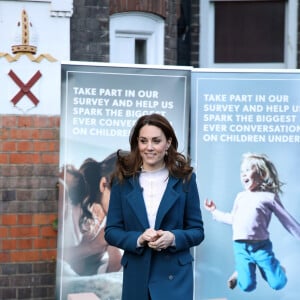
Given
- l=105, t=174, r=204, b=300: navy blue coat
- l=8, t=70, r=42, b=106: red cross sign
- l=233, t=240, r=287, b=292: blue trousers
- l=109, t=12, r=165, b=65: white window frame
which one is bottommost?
l=233, t=240, r=287, b=292: blue trousers

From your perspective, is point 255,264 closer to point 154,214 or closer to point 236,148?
point 236,148

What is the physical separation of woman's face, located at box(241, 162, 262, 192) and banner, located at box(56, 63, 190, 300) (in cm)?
42

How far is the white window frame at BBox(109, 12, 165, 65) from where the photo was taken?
23.7ft

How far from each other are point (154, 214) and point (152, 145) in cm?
33

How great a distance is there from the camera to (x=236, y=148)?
5652 millimetres

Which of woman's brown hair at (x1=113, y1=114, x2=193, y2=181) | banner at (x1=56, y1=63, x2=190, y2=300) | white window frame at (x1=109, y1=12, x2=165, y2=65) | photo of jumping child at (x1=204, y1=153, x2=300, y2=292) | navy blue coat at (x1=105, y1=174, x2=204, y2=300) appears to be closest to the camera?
navy blue coat at (x1=105, y1=174, x2=204, y2=300)

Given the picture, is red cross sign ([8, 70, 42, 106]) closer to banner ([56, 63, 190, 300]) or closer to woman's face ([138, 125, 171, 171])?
banner ([56, 63, 190, 300])

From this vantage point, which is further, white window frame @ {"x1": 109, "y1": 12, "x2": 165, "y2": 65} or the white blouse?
white window frame @ {"x1": 109, "y1": 12, "x2": 165, "y2": 65}

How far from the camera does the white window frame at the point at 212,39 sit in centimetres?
827

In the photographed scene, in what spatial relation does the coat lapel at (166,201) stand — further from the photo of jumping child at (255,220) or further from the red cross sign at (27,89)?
the red cross sign at (27,89)

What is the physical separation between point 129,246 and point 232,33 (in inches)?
187

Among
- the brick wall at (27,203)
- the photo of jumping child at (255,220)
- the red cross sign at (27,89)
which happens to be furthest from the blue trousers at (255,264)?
the red cross sign at (27,89)

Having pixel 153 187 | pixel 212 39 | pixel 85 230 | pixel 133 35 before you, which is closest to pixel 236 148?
pixel 85 230

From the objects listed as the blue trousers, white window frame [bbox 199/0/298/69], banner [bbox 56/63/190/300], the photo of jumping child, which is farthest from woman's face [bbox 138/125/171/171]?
white window frame [bbox 199/0/298/69]
